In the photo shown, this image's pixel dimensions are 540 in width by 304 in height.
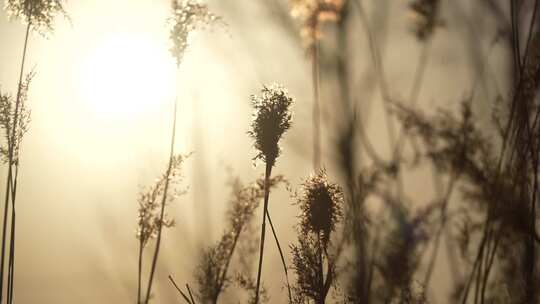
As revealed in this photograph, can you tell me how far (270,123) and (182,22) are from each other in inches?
40.4

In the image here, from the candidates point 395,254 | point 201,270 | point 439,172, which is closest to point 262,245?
point 201,270

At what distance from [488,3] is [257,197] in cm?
205

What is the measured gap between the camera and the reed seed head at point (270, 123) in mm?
3750

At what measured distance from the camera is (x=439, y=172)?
11.9 feet

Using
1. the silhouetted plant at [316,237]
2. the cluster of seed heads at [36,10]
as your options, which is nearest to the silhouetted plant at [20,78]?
the cluster of seed heads at [36,10]

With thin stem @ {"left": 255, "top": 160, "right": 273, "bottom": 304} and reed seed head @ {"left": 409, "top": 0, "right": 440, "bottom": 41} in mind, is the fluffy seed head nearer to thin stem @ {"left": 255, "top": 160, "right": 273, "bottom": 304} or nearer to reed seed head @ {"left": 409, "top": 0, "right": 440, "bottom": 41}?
thin stem @ {"left": 255, "top": 160, "right": 273, "bottom": 304}

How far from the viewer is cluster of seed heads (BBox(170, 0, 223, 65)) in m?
3.87

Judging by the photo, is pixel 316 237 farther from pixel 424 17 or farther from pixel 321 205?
pixel 424 17

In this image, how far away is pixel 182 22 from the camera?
392cm

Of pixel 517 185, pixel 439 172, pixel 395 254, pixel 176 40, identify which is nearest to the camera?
pixel 517 185

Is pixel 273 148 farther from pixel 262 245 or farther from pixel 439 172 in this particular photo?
pixel 439 172

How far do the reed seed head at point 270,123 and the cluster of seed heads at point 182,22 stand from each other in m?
0.73

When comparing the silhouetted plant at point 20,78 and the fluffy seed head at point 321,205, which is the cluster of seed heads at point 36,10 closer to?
the silhouetted plant at point 20,78

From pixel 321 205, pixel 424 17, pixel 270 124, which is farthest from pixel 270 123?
pixel 424 17
